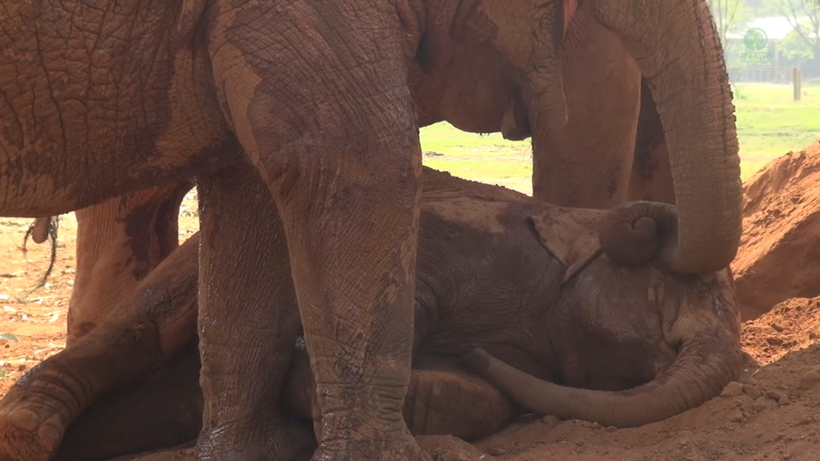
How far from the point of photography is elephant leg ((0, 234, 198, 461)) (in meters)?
4.06

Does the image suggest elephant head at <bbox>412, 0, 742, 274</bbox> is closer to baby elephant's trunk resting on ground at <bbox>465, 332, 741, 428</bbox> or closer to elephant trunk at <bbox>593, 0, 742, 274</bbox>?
elephant trunk at <bbox>593, 0, 742, 274</bbox>

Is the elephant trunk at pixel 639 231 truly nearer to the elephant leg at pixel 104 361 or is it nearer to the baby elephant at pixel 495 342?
the baby elephant at pixel 495 342

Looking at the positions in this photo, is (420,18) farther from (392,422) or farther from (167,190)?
(167,190)

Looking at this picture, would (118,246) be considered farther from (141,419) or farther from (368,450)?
(368,450)

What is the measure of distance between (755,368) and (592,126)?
57.4 inches

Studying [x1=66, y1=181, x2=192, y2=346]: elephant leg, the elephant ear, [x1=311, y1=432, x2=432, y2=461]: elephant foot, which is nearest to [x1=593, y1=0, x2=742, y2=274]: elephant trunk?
the elephant ear

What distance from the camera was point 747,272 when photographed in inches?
225

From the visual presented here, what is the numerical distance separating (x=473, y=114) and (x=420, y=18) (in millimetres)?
835

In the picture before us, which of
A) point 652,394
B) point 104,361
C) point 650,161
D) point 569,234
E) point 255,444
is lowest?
point 255,444

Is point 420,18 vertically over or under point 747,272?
over

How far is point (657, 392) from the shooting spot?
12.9 ft

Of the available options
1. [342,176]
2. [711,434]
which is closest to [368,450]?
[342,176]

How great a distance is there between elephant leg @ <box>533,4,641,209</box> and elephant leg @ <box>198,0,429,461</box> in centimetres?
167

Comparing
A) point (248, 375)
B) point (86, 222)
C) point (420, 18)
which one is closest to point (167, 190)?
point (86, 222)
